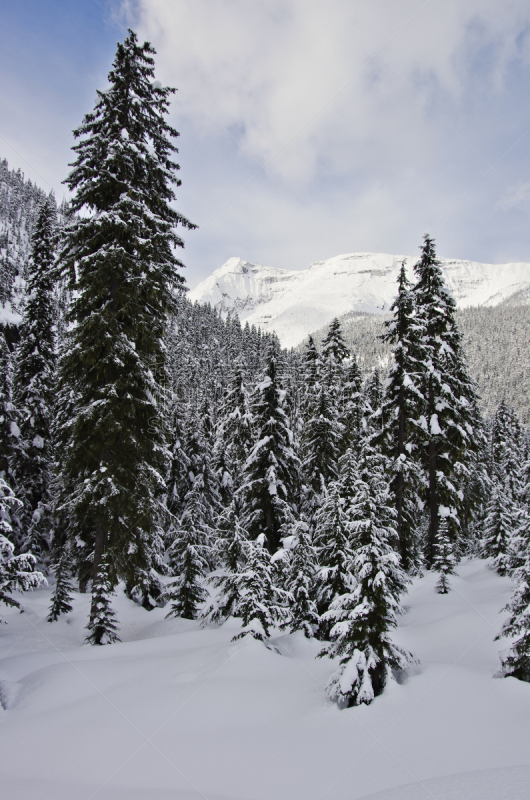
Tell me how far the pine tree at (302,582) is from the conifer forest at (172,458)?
0.20 feet

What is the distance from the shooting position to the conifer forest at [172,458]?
9.17 meters

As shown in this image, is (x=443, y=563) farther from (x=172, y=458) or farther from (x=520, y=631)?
(x=172, y=458)

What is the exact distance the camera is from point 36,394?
24.3m

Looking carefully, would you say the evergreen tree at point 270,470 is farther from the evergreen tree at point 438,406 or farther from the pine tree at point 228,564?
the evergreen tree at point 438,406

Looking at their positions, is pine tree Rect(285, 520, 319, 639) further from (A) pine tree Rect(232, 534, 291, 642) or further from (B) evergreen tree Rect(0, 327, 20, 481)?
(B) evergreen tree Rect(0, 327, 20, 481)

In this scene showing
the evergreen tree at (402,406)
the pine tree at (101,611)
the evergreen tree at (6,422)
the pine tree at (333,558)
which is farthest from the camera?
the evergreen tree at (6,422)

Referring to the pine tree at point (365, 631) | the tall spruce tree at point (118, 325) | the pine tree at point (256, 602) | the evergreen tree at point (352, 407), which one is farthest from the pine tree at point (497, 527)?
the tall spruce tree at point (118, 325)

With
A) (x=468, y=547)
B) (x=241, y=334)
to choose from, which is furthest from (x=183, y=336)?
(x=468, y=547)

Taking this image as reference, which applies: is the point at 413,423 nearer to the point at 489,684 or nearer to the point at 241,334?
the point at 489,684

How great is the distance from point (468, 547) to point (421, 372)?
2215cm

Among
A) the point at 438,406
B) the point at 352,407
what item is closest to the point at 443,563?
the point at 438,406

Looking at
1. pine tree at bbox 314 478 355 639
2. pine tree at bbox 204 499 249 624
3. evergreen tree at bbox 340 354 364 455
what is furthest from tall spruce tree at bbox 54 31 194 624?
evergreen tree at bbox 340 354 364 455

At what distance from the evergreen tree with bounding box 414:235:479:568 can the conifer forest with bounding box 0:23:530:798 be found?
10 cm

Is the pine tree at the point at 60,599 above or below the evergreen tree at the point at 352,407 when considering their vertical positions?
below
